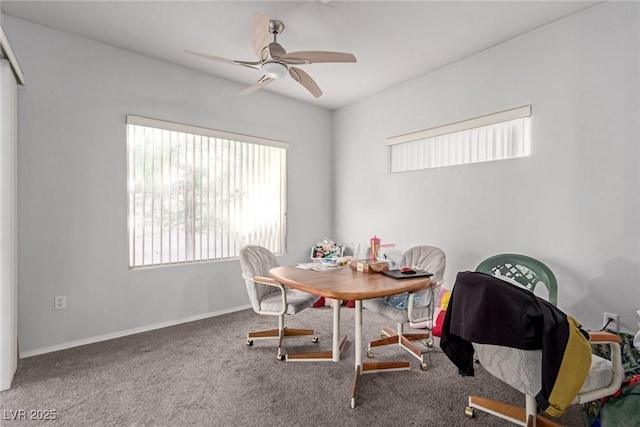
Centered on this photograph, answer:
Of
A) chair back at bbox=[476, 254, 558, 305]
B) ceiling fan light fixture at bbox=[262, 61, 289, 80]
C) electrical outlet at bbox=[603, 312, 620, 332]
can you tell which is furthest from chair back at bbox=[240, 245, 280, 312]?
electrical outlet at bbox=[603, 312, 620, 332]

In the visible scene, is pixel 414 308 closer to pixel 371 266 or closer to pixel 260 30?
pixel 371 266

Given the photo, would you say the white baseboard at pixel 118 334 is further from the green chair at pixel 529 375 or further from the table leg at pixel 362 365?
the green chair at pixel 529 375

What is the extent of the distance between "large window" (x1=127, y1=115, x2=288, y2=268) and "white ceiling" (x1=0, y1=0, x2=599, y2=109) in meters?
0.85

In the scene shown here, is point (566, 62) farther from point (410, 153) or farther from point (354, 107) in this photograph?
point (354, 107)

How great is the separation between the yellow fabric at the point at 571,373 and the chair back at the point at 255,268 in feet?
6.77

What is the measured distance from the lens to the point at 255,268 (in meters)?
2.89

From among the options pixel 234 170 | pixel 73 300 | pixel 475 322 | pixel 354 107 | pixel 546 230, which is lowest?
pixel 73 300

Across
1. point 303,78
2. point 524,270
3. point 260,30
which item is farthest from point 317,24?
point 524,270

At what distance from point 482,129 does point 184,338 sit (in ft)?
12.3

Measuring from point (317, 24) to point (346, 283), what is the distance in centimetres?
222

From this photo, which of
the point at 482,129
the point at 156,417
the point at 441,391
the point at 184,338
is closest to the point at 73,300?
the point at 184,338

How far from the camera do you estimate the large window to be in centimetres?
336

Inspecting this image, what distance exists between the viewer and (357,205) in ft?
15.6

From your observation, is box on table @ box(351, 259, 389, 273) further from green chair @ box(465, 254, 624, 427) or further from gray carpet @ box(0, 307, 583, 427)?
→ green chair @ box(465, 254, 624, 427)
